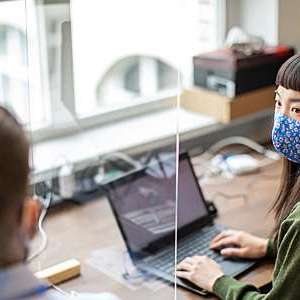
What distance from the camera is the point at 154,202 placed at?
1881 mm

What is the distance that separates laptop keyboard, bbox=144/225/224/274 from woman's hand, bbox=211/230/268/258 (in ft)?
0.07

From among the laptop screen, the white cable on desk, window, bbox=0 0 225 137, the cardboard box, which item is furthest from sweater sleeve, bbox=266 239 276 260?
the cardboard box

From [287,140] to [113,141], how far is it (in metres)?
0.95

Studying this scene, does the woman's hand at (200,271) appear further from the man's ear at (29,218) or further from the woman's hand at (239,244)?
the man's ear at (29,218)

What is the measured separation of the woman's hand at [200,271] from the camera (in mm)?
1583

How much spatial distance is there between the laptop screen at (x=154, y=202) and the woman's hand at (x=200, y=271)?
0.42 ft

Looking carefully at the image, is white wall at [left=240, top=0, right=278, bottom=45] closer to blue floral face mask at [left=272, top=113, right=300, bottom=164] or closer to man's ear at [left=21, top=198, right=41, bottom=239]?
blue floral face mask at [left=272, top=113, right=300, bottom=164]

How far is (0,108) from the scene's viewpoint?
2.93 ft

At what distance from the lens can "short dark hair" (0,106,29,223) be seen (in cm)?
79

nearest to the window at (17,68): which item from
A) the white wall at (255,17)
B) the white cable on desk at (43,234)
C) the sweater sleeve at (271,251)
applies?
the white cable on desk at (43,234)

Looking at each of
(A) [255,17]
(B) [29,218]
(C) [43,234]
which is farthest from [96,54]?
(B) [29,218]

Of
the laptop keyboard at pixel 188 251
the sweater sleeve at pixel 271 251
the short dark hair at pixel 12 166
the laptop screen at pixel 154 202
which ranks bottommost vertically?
the laptop keyboard at pixel 188 251

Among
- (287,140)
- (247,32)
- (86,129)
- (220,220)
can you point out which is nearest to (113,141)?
(86,129)

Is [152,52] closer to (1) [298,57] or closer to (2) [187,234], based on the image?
(2) [187,234]
